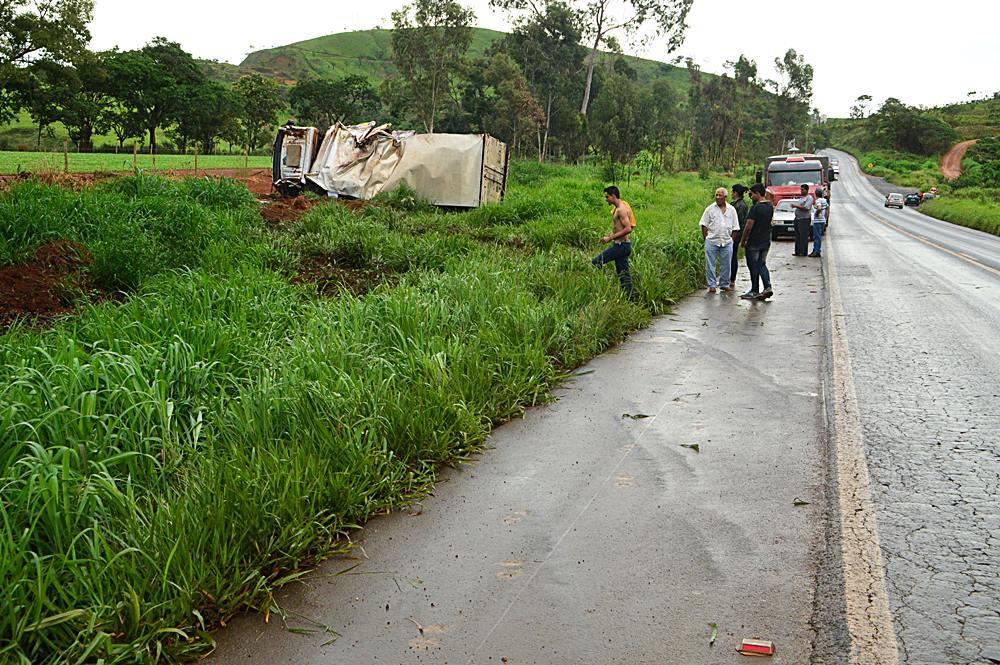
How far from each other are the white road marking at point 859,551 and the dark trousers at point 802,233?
14.6 m

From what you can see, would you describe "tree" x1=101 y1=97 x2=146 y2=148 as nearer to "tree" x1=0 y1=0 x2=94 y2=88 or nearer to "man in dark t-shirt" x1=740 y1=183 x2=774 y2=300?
"tree" x1=0 y1=0 x2=94 y2=88

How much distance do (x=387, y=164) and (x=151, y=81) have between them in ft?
148

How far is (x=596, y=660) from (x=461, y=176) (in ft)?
67.4

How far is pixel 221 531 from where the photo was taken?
4188mm

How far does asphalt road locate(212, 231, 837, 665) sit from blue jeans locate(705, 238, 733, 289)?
6.97 m

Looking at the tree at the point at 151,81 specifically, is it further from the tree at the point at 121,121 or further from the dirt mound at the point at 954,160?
the dirt mound at the point at 954,160

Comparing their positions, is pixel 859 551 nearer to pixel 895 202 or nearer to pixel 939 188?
pixel 895 202

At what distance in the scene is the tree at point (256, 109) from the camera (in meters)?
68.9

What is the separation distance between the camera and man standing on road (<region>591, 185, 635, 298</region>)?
12109mm

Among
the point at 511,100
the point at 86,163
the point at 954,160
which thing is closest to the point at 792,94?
the point at 954,160

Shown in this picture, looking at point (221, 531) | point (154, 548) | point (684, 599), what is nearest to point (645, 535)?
point (684, 599)

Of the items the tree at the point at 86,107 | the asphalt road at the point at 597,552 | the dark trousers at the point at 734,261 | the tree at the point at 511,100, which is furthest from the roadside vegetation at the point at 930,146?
the tree at the point at 86,107

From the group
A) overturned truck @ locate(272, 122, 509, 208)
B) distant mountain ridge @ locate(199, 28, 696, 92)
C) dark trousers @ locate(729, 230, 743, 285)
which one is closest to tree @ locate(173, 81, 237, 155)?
overturned truck @ locate(272, 122, 509, 208)

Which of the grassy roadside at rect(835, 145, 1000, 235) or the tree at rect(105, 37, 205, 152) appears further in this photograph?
the tree at rect(105, 37, 205, 152)
